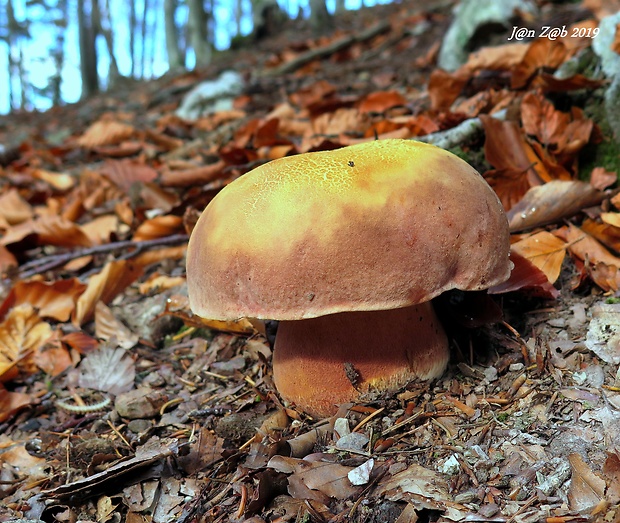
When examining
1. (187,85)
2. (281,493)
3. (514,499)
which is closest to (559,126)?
(514,499)

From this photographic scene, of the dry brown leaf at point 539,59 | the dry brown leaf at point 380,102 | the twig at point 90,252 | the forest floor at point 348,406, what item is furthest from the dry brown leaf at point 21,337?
the dry brown leaf at point 539,59

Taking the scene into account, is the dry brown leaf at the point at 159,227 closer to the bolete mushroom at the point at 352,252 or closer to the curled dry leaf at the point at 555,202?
the bolete mushroom at the point at 352,252

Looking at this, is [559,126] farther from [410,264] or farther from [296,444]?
[296,444]

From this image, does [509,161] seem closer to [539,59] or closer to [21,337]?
[539,59]

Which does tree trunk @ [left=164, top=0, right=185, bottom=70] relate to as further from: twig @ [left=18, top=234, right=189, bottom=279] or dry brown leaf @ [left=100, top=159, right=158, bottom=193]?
twig @ [left=18, top=234, right=189, bottom=279]

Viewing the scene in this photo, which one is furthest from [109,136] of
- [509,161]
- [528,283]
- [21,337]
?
[528,283]
